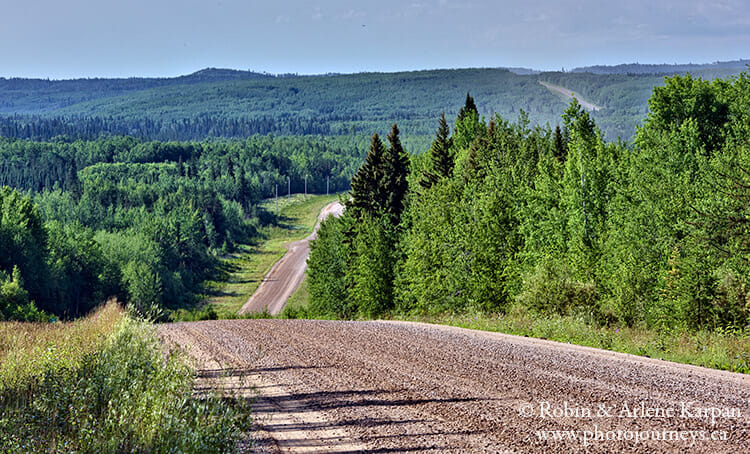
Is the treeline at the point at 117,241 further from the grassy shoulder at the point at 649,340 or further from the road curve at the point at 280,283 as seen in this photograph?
the grassy shoulder at the point at 649,340

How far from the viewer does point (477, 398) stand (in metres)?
10.6

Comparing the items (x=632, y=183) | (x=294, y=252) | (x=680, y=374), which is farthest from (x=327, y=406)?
(x=294, y=252)

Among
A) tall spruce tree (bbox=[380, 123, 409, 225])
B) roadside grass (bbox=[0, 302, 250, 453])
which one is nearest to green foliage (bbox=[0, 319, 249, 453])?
roadside grass (bbox=[0, 302, 250, 453])

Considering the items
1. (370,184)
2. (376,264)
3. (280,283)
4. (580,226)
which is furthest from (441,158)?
(280,283)

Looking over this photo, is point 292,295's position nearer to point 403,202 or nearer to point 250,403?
point 403,202

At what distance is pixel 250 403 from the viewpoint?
1063 centimetres

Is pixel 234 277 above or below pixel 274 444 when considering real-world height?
below

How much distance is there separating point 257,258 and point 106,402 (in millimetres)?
120341

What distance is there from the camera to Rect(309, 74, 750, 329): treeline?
2394 centimetres

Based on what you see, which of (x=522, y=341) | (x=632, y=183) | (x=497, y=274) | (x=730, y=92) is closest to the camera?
(x=522, y=341)

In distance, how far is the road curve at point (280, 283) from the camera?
Answer: 86681mm

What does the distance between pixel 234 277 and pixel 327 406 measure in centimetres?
10484

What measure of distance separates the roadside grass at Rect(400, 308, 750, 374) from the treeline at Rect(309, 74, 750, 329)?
2145mm

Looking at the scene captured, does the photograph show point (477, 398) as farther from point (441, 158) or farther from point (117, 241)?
point (117, 241)
